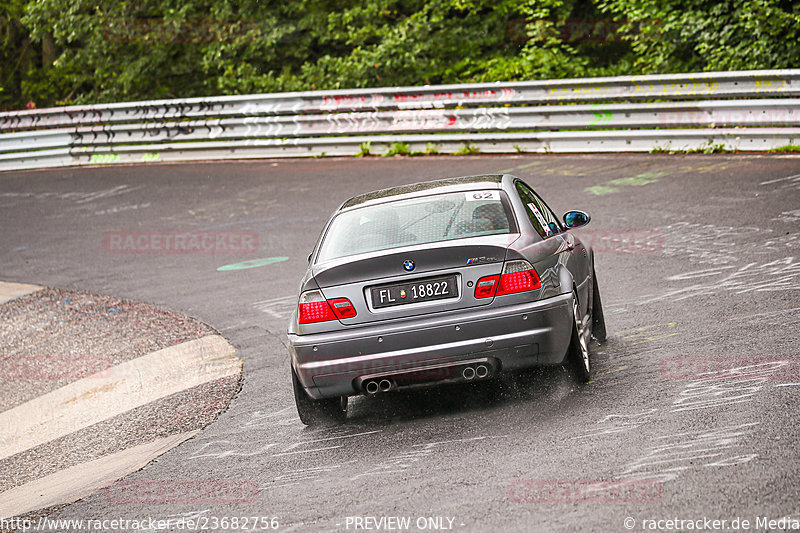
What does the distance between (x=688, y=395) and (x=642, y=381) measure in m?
0.45

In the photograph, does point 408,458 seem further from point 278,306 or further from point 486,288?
point 278,306

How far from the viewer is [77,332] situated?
10.0 m

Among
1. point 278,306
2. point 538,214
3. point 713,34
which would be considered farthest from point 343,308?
point 713,34

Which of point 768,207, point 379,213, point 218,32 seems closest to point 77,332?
point 379,213

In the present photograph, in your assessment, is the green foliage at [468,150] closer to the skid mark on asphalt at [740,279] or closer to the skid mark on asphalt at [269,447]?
the skid mark on asphalt at [740,279]

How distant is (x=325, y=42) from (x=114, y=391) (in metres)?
17.8

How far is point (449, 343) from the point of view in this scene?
5.82 m

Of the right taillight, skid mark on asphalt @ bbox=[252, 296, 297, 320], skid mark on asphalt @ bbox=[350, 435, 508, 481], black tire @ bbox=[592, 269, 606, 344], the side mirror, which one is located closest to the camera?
skid mark on asphalt @ bbox=[350, 435, 508, 481]

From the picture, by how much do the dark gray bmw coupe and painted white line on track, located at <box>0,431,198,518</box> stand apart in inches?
39.7

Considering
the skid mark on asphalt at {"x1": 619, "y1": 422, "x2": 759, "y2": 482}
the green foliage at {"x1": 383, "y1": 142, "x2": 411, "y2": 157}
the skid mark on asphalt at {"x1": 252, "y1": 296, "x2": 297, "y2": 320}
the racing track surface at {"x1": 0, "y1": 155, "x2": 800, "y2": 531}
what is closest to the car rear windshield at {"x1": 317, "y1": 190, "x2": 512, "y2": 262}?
the racing track surface at {"x1": 0, "y1": 155, "x2": 800, "y2": 531}

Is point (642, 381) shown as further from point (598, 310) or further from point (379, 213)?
point (379, 213)

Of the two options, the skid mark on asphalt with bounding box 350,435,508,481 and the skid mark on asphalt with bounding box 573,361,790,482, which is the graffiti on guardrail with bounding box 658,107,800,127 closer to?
the skid mark on asphalt with bounding box 573,361,790,482

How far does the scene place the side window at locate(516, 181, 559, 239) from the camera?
661 cm

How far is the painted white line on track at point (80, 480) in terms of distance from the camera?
5.76 meters
